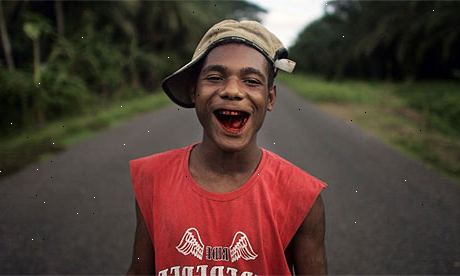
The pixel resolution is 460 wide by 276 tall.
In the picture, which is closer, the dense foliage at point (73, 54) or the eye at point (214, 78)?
the eye at point (214, 78)

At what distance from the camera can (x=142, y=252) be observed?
4.94 feet

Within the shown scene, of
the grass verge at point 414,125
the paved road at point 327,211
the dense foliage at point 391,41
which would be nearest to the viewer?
the paved road at point 327,211

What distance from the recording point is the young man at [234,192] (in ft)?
4.29

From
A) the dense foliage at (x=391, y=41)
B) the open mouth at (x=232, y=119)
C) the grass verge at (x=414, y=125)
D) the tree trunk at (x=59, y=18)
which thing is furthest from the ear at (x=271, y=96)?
the tree trunk at (x=59, y=18)

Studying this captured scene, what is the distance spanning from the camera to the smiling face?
131 centimetres

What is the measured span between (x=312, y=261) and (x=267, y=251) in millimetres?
171

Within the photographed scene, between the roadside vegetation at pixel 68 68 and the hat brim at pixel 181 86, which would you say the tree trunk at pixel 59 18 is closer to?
the roadside vegetation at pixel 68 68

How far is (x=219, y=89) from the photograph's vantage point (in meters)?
1.32

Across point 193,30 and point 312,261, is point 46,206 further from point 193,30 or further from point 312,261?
point 193,30

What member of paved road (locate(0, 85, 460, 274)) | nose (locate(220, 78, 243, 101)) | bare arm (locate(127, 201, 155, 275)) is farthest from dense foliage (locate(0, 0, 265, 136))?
nose (locate(220, 78, 243, 101))

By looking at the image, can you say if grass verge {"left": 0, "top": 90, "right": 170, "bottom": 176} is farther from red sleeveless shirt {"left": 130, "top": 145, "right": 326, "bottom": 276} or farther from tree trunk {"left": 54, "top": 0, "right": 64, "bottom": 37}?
red sleeveless shirt {"left": 130, "top": 145, "right": 326, "bottom": 276}

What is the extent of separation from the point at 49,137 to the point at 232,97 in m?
7.76

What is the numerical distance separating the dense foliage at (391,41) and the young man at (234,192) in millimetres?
11328


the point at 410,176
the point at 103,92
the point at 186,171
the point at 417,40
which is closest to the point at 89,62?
the point at 103,92
